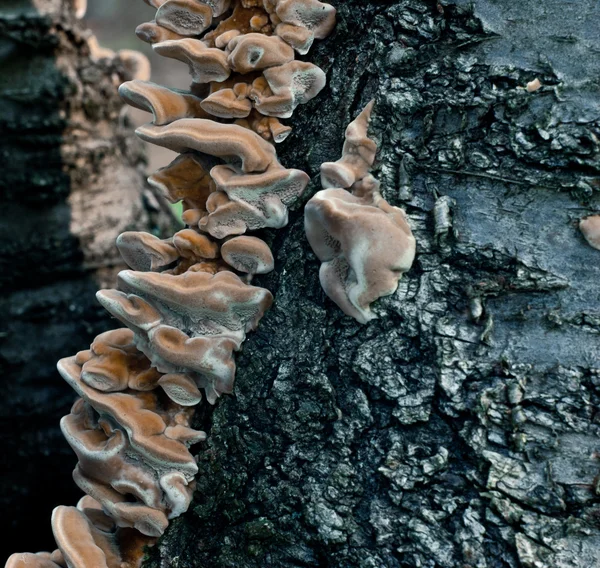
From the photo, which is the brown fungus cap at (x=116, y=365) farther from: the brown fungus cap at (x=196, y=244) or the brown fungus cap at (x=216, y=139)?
the brown fungus cap at (x=216, y=139)

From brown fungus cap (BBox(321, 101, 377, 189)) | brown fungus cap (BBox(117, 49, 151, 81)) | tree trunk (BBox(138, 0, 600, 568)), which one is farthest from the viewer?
brown fungus cap (BBox(117, 49, 151, 81))

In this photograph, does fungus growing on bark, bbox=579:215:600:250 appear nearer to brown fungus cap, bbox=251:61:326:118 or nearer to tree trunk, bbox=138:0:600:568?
tree trunk, bbox=138:0:600:568

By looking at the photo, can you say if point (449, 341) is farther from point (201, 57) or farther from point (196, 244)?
point (201, 57)

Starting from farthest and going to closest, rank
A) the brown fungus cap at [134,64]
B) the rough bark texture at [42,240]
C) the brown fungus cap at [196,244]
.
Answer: the brown fungus cap at [134,64], the rough bark texture at [42,240], the brown fungus cap at [196,244]

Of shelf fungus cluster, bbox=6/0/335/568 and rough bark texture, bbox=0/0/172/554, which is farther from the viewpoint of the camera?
rough bark texture, bbox=0/0/172/554

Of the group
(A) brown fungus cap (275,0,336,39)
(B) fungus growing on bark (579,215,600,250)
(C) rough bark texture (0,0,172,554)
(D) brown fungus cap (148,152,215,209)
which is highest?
(A) brown fungus cap (275,0,336,39)

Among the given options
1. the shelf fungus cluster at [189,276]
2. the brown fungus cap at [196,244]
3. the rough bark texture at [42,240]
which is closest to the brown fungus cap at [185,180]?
the shelf fungus cluster at [189,276]

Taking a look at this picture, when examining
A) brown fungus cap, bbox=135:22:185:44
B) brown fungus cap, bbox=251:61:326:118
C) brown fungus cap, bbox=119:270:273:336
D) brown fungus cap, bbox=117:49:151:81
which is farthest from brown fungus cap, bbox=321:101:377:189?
brown fungus cap, bbox=117:49:151:81
